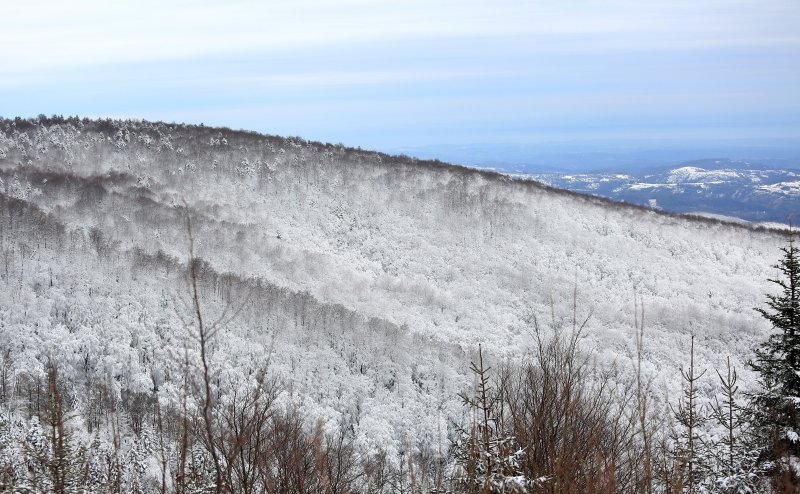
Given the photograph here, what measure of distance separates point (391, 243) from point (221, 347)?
2276 centimetres

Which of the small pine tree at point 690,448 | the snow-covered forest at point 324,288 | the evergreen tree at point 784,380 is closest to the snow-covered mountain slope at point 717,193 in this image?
the snow-covered forest at point 324,288

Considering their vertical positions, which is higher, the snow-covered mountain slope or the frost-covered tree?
the snow-covered mountain slope

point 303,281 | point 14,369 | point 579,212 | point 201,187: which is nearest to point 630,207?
point 579,212

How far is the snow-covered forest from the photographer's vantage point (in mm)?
22250

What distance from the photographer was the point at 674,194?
165500 millimetres

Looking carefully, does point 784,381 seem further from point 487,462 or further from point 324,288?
point 324,288

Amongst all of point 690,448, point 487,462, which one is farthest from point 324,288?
point 487,462

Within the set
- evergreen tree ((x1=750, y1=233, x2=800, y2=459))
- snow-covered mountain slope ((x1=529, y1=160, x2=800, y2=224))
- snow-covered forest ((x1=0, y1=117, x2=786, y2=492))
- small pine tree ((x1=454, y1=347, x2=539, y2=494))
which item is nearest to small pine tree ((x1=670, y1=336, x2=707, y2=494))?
small pine tree ((x1=454, y1=347, x2=539, y2=494))

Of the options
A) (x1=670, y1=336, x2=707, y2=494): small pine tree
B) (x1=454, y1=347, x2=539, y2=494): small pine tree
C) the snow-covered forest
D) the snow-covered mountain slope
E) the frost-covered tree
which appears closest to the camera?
(x1=454, y1=347, x2=539, y2=494): small pine tree

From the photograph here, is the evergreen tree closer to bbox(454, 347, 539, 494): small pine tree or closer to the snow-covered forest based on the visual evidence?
the snow-covered forest

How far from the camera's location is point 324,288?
130ft

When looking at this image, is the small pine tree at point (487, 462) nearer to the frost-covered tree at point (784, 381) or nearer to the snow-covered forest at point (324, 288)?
the snow-covered forest at point (324, 288)

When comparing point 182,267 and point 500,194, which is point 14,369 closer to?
point 182,267

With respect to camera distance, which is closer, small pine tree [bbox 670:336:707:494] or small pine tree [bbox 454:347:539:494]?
small pine tree [bbox 454:347:539:494]
